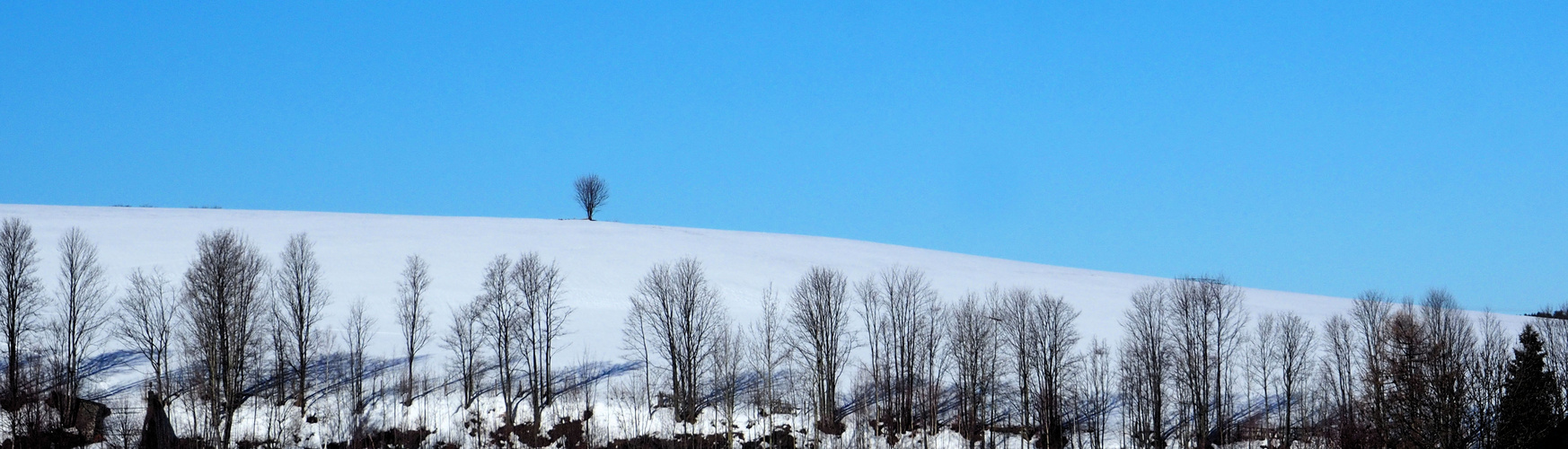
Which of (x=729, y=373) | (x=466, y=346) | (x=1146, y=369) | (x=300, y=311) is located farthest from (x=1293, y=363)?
(x=300, y=311)

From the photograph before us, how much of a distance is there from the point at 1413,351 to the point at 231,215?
8697cm

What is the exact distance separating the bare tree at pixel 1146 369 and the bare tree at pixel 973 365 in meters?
7.01

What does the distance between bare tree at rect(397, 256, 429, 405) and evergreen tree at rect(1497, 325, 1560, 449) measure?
44.2 m

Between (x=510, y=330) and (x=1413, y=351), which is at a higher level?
(x=510, y=330)

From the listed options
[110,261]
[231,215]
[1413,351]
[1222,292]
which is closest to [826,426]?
[1413,351]

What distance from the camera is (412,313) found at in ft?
219

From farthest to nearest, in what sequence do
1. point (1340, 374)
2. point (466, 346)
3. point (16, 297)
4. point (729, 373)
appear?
point (466, 346) < point (1340, 374) < point (729, 373) < point (16, 297)

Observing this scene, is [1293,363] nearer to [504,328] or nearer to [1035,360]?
[1035,360]

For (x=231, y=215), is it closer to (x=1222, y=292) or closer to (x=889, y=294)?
(x=889, y=294)

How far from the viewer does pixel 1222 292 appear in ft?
247

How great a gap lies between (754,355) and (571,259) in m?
22.5

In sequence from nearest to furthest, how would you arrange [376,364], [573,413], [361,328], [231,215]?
[573,413] < [376,364] < [361,328] < [231,215]

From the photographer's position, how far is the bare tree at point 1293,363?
59281 mm

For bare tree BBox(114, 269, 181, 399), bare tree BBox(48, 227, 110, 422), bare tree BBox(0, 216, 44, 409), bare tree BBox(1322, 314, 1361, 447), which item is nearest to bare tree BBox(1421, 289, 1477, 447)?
bare tree BBox(1322, 314, 1361, 447)
